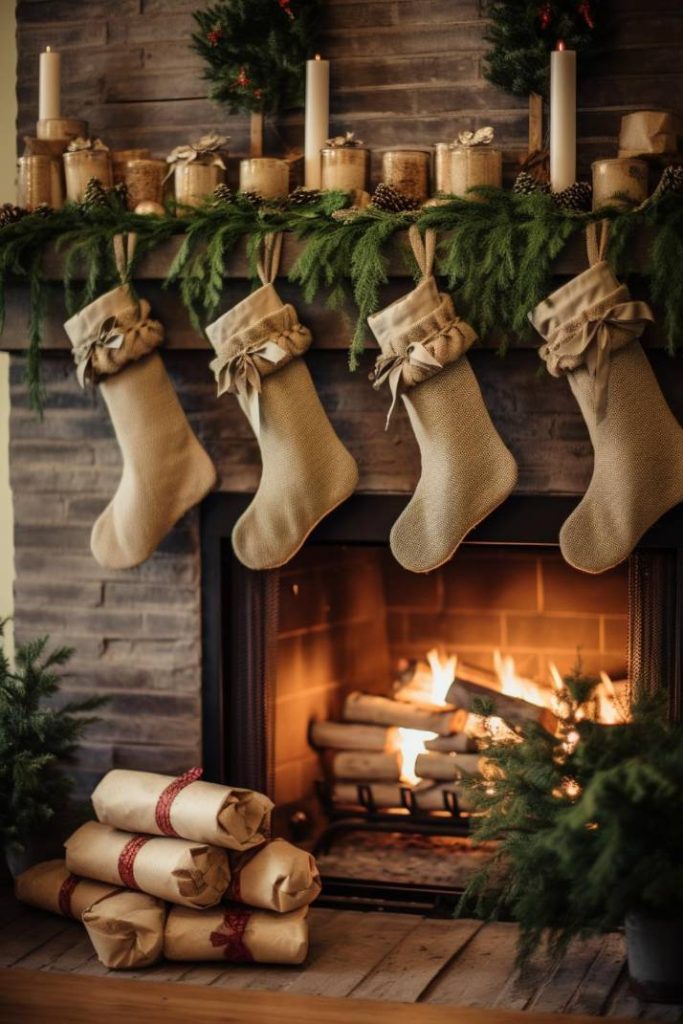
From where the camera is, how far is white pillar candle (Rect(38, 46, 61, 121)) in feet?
9.80

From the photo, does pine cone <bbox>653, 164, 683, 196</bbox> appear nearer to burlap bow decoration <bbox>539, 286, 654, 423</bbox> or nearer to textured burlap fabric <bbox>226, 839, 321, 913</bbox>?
burlap bow decoration <bbox>539, 286, 654, 423</bbox>

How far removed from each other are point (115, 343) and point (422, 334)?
2.09 feet

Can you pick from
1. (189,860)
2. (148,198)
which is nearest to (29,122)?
(148,198)

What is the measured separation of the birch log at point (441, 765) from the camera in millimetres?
3158

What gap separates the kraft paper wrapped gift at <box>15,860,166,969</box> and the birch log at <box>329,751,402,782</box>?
641 mm

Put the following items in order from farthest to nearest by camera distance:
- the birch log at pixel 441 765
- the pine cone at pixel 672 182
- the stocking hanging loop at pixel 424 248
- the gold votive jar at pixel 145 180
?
the birch log at pixel 441 765, the gold votive jar at pixel 145 180, the stocking hanging loop at pixel 424 248, the pine cone at pixel 672 182

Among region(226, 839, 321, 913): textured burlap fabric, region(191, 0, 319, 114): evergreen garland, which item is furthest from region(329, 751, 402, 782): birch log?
region(191, 0, 319, 114): evergreen garland

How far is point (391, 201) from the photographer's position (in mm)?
2773

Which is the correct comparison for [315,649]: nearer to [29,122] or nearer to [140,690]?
[140,690]

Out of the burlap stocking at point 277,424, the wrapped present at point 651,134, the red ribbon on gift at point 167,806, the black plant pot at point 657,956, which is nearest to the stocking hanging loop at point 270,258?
the burlap stocking at point 277,424

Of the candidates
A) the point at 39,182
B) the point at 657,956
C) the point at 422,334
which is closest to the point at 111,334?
the point at 39,182

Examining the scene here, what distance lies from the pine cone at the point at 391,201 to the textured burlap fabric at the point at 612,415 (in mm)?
339

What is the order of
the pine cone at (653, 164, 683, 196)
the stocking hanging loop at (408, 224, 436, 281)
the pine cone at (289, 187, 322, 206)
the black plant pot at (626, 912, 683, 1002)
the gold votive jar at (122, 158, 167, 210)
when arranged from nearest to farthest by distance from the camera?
the black plant pot at (626, 912, 683, 1002)
the pine cone at (653, 164, 683, 196)
the stocking hanging loop at (408, 224, 436, 281)
the pine cone at (289, 187, 322, 206)
the gold votive jar at (122, 158, 167, 210)

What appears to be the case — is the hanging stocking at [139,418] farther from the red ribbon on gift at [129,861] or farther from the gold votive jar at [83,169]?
the red ribbon on gift at [129,861]
